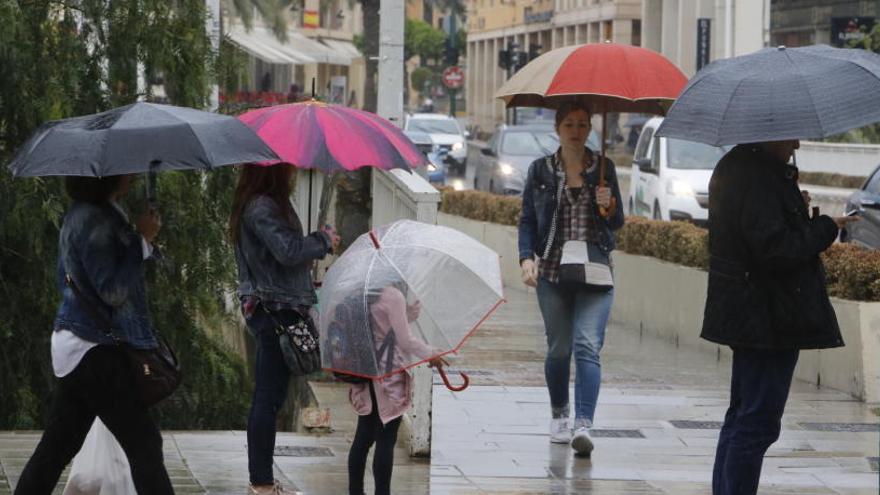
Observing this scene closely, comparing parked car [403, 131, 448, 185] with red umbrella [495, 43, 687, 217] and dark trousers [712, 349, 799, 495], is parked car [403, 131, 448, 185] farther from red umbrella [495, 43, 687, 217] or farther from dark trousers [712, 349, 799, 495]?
dark trousers [712, 349, 799, 495]

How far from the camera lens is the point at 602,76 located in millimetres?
8750

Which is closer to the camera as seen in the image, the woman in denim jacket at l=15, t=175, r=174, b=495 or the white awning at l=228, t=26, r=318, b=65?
the woman in denim jacket at l=15, t=175, r=174, b=495

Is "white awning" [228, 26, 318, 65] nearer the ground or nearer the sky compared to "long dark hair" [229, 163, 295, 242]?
nearer the sky

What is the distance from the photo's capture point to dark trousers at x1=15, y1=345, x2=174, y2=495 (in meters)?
6.39

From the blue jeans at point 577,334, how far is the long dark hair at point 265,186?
6.73 feet

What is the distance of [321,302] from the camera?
7.08 meters

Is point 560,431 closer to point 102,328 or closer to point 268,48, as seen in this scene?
point 102,328

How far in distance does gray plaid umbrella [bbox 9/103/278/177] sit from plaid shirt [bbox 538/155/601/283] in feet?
8.40

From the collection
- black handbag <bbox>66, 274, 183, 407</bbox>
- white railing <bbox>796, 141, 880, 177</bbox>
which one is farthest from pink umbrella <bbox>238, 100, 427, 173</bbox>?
white railing <bbox>796, 141, 880, 177</bbox>

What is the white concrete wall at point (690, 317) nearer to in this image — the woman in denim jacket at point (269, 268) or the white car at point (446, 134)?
the woman in denim jacket at point (269, 268)

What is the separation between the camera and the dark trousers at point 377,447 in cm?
704

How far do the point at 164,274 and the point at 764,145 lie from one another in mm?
6385

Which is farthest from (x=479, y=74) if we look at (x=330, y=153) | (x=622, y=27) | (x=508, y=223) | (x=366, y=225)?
(x=330, y=153)

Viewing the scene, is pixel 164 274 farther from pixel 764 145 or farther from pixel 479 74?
pixel 479 74
